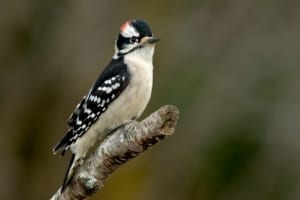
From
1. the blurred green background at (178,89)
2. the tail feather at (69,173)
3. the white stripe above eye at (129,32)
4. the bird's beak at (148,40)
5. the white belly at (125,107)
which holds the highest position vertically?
the white stripe above eye at (129,32)

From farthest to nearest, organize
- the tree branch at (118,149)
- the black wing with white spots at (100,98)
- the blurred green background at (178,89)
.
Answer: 1. the blurred green background at (178,89)
2. the black wing with white spots at (100,98)
3. the tree branch at (118,149)

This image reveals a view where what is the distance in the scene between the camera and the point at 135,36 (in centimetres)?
815

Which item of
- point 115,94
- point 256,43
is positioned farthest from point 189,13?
point 115,94

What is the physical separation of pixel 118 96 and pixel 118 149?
3.26ft

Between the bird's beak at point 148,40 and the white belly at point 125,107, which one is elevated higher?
the bird's beak at point 148,40

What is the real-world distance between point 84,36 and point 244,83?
1.70m

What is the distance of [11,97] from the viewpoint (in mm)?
12227

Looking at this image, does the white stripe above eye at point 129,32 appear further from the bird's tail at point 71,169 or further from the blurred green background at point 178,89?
the blurred green background at point 178,89

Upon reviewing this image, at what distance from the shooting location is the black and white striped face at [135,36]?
8117 mm

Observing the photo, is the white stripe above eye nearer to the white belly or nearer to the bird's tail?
the white belly

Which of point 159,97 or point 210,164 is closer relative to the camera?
point 159,97

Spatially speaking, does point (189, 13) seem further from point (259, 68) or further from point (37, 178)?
point (37, 178)

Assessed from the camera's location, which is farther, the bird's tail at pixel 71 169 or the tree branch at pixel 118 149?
the bird's tail at pixel 71 169

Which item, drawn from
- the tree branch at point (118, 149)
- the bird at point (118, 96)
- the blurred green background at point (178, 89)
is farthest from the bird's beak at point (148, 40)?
the blurred green background at point (178, 89)
